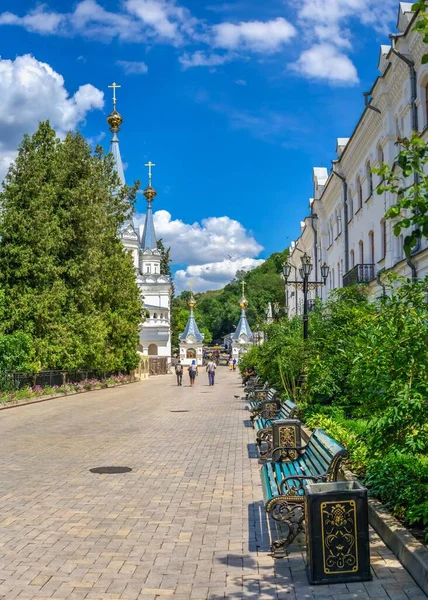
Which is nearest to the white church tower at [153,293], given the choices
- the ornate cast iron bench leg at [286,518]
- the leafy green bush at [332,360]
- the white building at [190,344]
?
the white building at [190,344]

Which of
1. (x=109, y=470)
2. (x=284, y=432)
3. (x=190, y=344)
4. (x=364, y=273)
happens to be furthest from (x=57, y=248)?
(x=190, y=344)

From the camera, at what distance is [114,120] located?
242 feet

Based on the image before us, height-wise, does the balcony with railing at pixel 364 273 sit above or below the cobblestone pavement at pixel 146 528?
above

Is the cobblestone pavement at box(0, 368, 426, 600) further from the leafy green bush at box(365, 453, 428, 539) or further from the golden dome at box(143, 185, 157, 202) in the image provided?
the golden dome at box(143, 185, 157, 202)

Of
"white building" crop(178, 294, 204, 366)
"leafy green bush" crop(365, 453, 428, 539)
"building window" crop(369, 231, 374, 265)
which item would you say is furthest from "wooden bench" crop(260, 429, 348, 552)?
"white building" crop(178, 294, 204, 366)

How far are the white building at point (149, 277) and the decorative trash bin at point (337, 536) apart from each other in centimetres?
6563

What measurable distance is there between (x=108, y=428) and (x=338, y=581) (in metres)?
11.8

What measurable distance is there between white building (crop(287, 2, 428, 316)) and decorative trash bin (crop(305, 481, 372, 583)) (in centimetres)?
833

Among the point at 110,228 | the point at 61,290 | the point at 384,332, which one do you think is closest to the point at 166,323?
the point at 110,228

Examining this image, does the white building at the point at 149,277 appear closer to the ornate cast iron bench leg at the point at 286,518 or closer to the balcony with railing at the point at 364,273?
the balcony with railing at the point at 364,273

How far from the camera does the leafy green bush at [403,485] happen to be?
568cm

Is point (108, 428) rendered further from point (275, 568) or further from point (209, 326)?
point (209, 326)

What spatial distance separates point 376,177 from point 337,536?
21.8 m

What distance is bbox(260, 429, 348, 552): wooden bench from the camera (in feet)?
18.5
